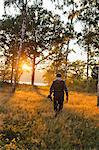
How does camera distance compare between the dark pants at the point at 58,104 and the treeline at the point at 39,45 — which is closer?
the dark pants at the point at 58,104

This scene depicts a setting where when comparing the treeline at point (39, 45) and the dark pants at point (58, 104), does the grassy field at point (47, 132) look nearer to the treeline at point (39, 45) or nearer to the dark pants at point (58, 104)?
the dark pants at point (58, 104)

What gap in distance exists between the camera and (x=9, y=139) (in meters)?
12.6

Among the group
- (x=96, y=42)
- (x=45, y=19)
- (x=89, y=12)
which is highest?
(x=45, y=19)

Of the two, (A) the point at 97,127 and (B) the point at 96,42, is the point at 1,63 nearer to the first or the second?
(B) the point at 96,42

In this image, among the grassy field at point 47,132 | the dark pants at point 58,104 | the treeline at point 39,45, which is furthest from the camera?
the treeline at point 39,45

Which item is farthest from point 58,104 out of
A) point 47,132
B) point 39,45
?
point 39,45

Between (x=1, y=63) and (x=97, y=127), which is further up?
(x=1, y=63)

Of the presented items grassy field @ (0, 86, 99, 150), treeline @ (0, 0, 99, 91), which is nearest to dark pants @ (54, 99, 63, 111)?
grassy field @ (0, 86, 99, 150)

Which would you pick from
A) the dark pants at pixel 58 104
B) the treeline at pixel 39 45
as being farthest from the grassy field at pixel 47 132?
the treeline at pixel 39 45

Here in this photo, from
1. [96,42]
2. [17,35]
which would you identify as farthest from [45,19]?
[96,42]

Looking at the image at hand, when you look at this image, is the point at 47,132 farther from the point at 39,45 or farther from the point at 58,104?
the point at 39,45

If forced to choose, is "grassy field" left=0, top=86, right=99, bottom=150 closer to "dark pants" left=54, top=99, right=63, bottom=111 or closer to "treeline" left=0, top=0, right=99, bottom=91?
"dark pants" left=54, top=99, right=63, bottom=111

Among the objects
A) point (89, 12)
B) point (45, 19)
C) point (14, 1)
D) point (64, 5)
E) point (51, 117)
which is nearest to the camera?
point (51, 117)

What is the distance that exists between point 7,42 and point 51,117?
5214 cm
